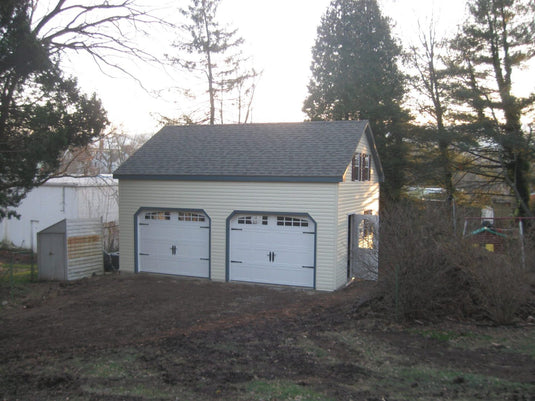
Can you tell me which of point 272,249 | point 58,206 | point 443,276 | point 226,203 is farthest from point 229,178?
point 58,206

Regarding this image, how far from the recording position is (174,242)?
610 inches

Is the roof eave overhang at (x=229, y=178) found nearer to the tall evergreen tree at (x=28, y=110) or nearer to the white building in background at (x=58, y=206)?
the tall evergreen tree at (x=28, y=110)

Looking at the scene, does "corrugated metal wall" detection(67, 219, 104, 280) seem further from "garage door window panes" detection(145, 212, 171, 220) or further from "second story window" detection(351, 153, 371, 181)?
"second story window" detection(351, 153, 371, 181)

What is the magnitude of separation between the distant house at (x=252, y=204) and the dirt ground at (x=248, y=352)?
6.77ft

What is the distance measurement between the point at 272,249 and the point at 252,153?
130 inches

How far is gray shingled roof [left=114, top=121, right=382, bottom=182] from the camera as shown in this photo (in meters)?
13.8

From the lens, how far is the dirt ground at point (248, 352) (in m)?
5.90

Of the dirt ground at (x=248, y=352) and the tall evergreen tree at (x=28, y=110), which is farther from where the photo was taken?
the tall evergreen tree at (x=28, y=110)

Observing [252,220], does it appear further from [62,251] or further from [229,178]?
[62,251]

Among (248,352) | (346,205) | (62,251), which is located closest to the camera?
(248,352)

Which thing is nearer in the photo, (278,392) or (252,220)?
(278,392)

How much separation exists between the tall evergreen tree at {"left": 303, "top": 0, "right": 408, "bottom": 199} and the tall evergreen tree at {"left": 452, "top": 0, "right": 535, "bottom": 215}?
412 cm

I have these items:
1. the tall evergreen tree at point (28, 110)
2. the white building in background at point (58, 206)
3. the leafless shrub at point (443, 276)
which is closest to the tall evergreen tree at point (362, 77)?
the white building in background at point (58, 206)

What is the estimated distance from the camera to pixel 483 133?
22000mm
